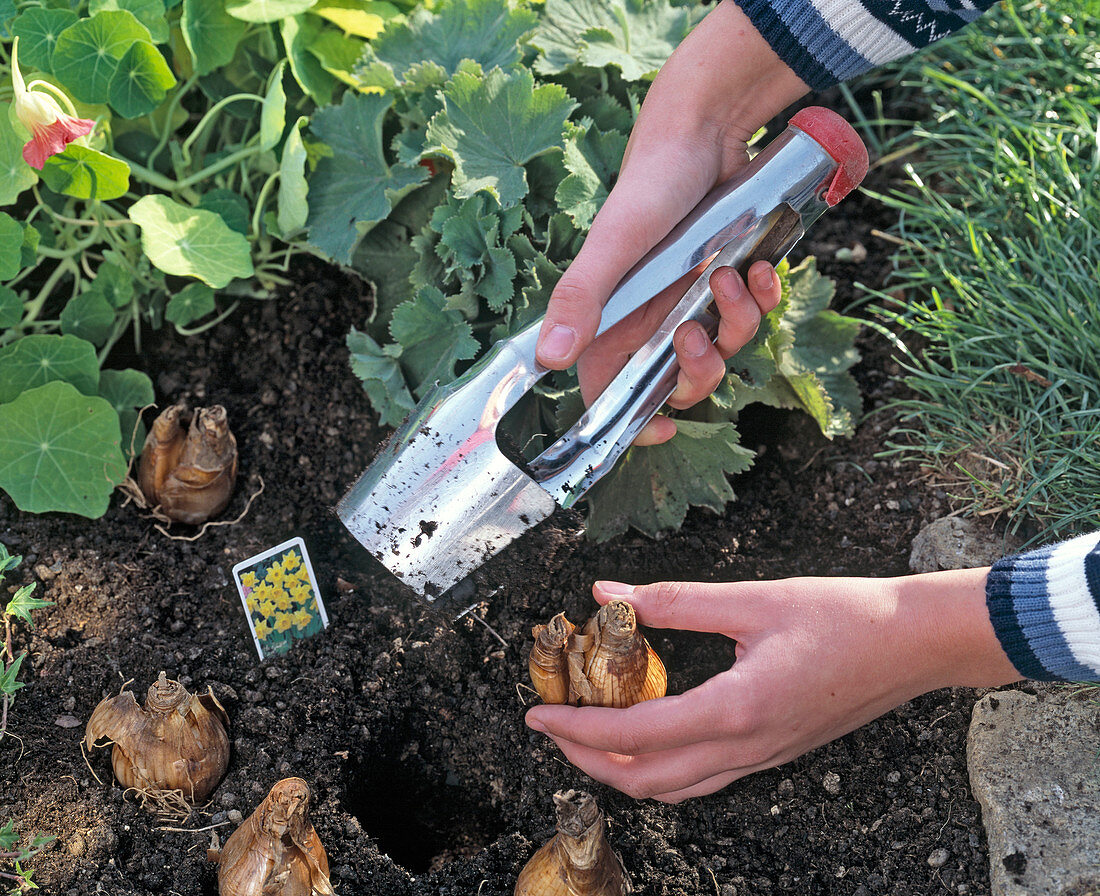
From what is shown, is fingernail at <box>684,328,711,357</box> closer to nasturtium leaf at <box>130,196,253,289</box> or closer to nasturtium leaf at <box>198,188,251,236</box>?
nasturtium leaf at <box>130,196,253,289</box>

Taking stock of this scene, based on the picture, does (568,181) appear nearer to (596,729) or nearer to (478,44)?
(478,44)

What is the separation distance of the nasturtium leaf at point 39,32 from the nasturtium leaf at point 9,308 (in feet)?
1.33

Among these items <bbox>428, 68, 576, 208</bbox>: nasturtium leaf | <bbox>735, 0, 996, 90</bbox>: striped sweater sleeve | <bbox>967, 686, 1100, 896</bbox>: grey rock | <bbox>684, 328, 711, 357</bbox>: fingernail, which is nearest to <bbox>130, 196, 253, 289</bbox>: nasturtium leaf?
<bbox>428, 68, 576, 208</bbox>: nasturtium leaf

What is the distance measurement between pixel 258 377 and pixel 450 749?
2.88ft

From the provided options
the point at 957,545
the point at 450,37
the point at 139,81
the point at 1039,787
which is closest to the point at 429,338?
the point at 450,37

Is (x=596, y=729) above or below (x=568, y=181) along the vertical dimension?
below

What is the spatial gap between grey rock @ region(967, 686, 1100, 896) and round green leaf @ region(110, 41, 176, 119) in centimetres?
174

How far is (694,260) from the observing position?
50.1 inches

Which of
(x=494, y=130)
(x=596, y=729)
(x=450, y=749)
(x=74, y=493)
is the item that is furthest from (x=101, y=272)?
(x=596, y=729)

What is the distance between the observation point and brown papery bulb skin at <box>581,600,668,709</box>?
48.2 inches

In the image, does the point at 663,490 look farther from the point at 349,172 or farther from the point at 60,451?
the point at 60,451

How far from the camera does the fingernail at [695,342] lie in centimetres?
131

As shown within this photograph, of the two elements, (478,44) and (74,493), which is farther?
(478,44)

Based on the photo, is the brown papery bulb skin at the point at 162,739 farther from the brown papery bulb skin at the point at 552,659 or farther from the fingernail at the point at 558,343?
the fingernail at the point at 558,343
